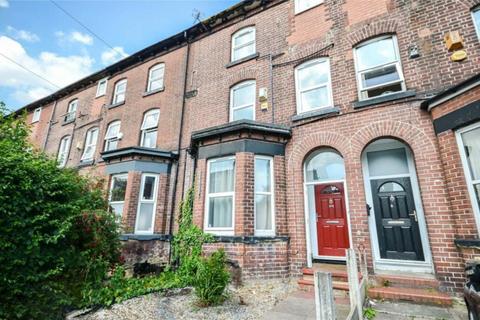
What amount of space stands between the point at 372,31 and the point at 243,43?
463 centimetres

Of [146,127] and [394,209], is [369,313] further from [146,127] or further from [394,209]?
[146,127]

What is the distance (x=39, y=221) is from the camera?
4.29 metres

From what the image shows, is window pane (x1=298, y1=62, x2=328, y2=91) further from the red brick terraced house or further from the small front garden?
the small front garden

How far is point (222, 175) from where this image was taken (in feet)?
23.5

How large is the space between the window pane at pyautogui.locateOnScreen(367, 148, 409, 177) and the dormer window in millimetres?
5699

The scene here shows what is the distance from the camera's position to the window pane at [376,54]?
6.63 m

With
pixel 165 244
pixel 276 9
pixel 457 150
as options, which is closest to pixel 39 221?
pixel 165 244

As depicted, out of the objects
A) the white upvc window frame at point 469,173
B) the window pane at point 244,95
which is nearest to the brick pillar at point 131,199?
the window pane at point 244,95

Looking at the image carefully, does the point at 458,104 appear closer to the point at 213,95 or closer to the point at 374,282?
the point at 374,282

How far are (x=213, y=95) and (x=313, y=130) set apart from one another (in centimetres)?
430

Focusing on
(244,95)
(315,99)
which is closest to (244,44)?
(244,95)

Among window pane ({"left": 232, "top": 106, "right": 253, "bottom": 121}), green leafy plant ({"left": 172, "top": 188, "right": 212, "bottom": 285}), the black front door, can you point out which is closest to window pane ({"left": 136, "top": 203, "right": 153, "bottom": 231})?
green leafy plant ({"left": 172, "top": 188, "right": 212, "bottom": 285})

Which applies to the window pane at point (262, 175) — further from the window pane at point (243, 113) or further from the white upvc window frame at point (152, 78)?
the white upvc window frame at point (152, 78)

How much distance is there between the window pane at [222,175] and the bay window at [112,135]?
682 centimetres
